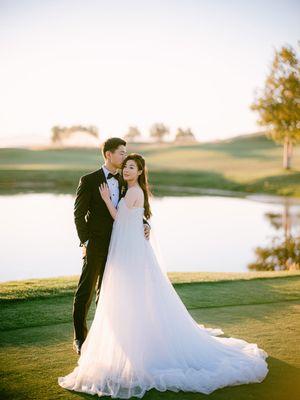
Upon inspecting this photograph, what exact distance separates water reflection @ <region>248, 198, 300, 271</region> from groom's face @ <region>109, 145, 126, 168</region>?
30.7 feet

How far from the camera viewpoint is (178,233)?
19.7m

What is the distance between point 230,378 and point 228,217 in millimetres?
19492

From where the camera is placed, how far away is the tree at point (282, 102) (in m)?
41.0

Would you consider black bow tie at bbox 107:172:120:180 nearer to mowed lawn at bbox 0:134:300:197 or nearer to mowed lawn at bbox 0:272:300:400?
mowed lawn at bbox 0:272:300:400

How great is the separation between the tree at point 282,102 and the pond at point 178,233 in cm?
1096

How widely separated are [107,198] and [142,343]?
5.96 feet

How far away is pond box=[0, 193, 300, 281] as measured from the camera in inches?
574

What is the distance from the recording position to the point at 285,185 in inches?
1526

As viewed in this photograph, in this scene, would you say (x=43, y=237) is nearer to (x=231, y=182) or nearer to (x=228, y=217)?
(x=228, y=217)

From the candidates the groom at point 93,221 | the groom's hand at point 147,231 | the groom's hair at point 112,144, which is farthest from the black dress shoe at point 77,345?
the groom's hair at point 112,144

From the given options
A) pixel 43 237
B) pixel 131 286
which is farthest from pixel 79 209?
pixel 43 237

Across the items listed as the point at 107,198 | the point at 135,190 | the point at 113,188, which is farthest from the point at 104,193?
the point at 135,190

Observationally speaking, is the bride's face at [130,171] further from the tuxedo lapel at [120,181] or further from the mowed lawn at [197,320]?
the mowed lawn at [197,320]

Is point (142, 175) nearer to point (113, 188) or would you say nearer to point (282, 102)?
point (113, 188)
